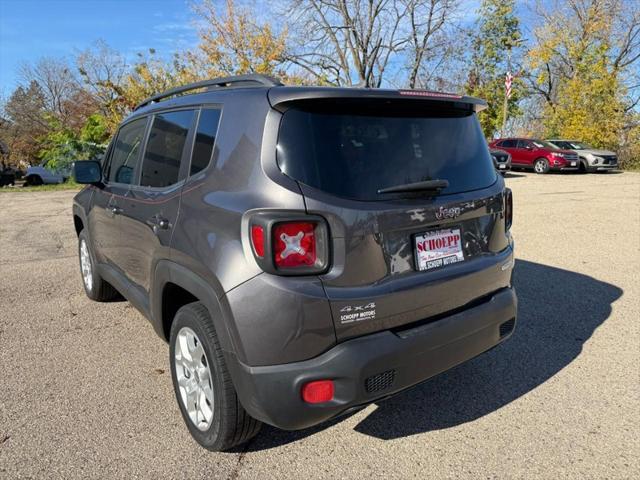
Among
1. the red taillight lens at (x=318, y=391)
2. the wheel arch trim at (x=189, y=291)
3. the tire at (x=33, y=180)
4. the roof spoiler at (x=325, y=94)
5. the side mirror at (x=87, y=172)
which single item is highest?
the roof spoiler at (x=325, y=94)

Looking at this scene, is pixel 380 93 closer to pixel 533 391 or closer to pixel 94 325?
pixel 533 391

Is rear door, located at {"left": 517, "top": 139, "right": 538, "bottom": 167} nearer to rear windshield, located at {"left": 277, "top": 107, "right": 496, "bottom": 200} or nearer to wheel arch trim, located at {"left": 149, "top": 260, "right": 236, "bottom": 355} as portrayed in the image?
rear windshield, located at {"left": 277, "top": 107, "right": 496, "bottom": 200}

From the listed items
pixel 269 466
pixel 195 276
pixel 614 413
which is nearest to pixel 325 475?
pixel 269 466

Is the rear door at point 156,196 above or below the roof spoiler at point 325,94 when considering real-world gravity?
below

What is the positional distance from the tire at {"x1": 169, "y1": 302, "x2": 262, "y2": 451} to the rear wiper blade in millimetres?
1057

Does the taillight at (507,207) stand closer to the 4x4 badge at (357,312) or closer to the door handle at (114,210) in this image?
the 4x4 badge at (357,312)

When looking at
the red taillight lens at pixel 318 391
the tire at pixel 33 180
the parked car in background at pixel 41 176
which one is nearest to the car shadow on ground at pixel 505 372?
the red taillight lens at pixel 318 391

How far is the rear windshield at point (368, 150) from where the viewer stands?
209 centimetres

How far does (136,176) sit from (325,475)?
226cm

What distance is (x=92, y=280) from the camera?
4.63 metres

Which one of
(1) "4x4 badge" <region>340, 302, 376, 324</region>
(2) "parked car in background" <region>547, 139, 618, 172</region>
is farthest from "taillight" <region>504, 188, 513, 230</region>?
(2) "parked car in background" <region>547, 139, 618, 172</region>

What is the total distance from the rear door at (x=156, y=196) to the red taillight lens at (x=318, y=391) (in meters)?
1.11

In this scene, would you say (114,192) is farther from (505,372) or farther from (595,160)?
(595,160)

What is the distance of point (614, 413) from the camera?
2793 mm
